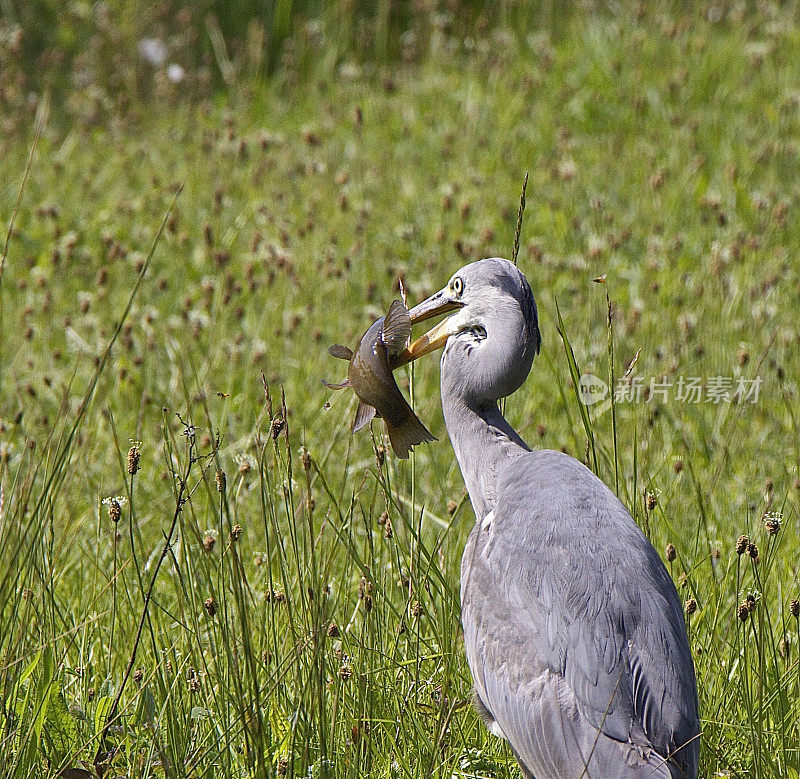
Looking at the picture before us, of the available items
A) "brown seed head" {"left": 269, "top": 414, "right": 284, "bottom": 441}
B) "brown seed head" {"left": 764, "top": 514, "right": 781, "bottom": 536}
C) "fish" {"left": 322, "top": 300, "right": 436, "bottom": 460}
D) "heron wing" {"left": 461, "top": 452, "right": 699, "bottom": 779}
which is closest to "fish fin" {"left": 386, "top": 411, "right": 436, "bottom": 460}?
"fish" {"left": 322, "top": 300, "right": 436, "bottom": 460}

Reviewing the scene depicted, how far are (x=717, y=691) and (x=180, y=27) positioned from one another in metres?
7.26

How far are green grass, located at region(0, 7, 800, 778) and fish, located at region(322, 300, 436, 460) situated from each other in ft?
0.48

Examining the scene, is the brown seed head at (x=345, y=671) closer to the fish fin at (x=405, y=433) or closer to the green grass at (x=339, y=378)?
the green grass at (x=339, y=378)

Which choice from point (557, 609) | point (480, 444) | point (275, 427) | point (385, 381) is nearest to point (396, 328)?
point (385, 381)

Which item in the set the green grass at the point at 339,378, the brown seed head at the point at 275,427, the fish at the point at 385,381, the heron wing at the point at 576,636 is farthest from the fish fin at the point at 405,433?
the brown seed head at the point at 275,427

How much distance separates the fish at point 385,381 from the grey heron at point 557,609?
0.16 metres

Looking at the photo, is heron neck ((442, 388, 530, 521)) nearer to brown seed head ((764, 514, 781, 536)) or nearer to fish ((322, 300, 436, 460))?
fish ((322, 300, 436, 460))

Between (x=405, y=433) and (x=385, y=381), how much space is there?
17 cm

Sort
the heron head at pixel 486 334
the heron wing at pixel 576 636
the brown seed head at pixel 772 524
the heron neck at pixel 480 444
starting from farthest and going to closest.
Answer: the heron neck at pixel 480 444
the heron head at pixel 486 334
the brown seed head at pixel 772 524
the heron wing at pixel 576 636

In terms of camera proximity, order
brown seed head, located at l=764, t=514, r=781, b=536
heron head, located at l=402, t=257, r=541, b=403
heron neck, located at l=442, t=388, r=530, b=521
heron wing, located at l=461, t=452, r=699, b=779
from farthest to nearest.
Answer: heron neck, located at l=442, t=388, r=530, b=521 < heron head, located at l=402, t=257, r=541, b=403 < brown seed head, located at l=764, t=514, r=781, b=536 < heron wing, located at l=461, t=452, r=699, b=779

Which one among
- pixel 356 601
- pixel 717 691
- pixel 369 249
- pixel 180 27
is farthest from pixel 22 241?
pixel 717 691

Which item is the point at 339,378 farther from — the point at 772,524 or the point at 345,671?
the point at 772,524

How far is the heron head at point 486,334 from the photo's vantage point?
280 cm

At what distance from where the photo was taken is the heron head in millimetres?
2801
